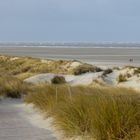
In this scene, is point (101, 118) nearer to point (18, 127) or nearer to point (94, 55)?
point (18, 127)

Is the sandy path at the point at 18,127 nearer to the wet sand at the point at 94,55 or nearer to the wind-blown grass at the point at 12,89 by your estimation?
the wind-blown grass at the point at 12,89

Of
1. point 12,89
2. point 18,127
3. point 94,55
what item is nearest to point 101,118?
point 18,127

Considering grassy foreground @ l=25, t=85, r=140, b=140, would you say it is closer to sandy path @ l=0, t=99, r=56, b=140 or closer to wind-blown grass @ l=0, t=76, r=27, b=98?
sandy path @ l=0, t=99, r=56, b=140

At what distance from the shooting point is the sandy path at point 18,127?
10.2 meters

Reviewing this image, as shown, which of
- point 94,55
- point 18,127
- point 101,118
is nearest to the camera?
point 101,118

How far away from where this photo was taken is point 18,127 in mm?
11398

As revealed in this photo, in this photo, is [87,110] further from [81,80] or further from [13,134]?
[81,80]

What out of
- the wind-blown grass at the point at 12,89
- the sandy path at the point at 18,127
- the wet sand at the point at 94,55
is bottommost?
the wet sand at the point at 94,55

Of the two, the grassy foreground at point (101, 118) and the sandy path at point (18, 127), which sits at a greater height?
the grassy foreground at point (101, 118)

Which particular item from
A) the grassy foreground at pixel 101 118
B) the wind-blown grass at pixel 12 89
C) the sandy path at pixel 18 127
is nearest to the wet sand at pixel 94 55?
the wind-blown grass at pixel 12 89

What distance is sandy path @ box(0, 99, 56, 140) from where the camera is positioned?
10.2 m

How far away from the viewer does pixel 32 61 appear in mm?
44812

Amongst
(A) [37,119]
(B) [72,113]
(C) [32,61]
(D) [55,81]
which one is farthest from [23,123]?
(C) [32,61]

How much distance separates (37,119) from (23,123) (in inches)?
26.3
